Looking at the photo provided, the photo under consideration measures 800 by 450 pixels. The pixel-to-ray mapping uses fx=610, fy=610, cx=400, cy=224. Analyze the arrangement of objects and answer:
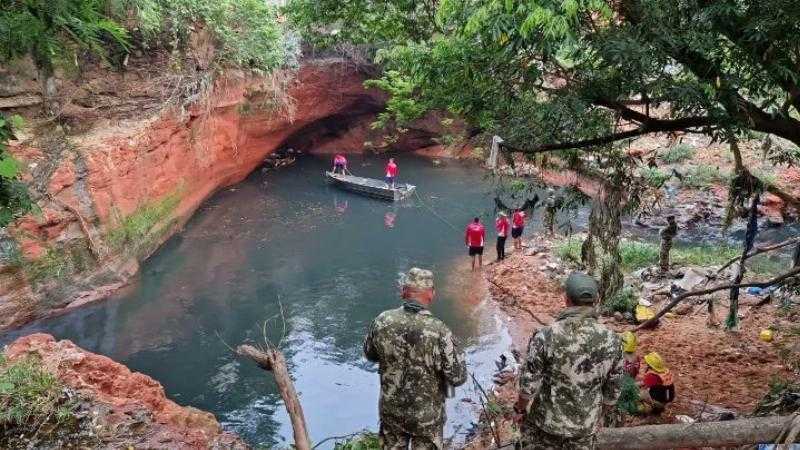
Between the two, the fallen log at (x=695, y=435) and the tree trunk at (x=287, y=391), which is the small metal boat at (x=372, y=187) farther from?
the fallen log at (x=695, y=435)

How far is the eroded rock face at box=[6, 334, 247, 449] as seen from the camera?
5.71m

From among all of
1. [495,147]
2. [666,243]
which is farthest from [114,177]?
[666,243]

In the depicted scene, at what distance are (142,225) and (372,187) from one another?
7918mm

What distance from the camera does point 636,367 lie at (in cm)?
666

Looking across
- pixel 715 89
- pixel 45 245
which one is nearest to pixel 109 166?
pixel 45 245

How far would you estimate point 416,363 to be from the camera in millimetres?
3605

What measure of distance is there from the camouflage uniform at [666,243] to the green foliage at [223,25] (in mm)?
10711

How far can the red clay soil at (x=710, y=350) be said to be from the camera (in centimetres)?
708

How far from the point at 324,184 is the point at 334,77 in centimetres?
434

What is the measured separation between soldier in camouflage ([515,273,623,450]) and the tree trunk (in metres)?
1.53

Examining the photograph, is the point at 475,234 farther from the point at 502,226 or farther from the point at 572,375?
the point at 572,375

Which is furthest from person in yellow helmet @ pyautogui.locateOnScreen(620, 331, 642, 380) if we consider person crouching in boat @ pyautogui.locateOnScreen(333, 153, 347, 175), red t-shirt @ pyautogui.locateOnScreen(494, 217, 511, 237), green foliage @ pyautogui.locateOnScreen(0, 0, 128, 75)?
person crouching in boat @ pyautogui.locateOnScreen(333, 153, 347, 175)

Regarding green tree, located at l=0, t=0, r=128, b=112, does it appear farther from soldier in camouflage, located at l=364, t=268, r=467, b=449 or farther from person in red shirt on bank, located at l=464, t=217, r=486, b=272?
person in red shirt on bank, located at l=464, t=217, r=486, b=272

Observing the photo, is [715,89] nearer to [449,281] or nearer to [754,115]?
[754,115]
